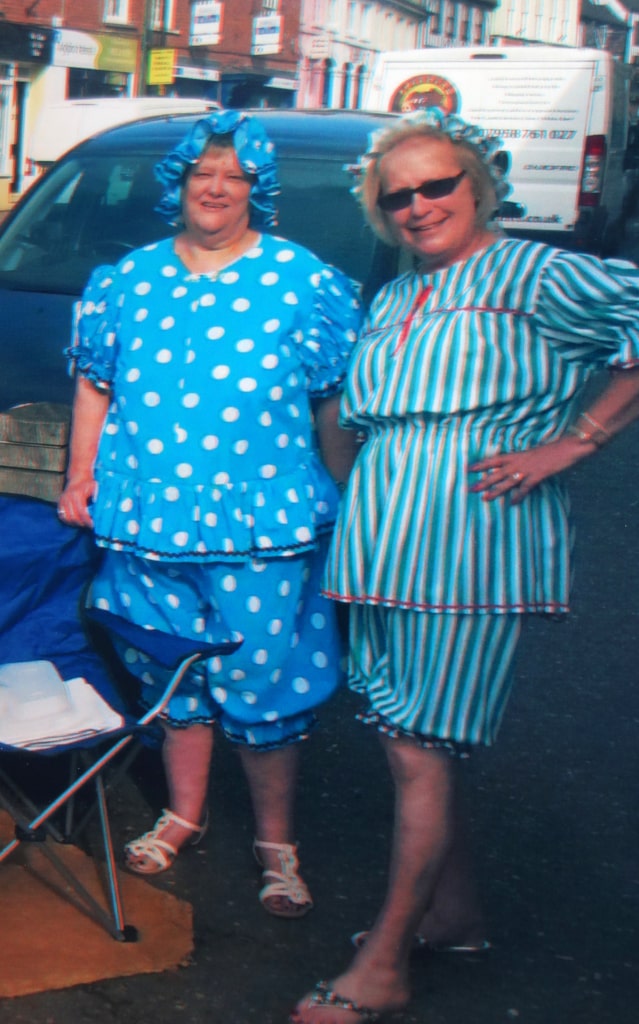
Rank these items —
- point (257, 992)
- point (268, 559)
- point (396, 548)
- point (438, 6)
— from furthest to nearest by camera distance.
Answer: point (438, 6) → point (268, 559) → point (257, 992) → point (396, 548)

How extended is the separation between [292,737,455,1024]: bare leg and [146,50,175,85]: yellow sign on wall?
28.9m

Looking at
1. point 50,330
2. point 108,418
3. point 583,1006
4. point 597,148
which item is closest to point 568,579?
point 583,1006

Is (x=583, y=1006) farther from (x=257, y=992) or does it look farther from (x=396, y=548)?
(x=396, y=548)

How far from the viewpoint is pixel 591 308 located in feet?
8.68

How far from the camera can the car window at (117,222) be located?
18.5ft

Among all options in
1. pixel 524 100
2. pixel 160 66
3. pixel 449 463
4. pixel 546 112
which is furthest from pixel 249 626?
pixel 160 66

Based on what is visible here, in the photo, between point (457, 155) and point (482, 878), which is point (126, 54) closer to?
point (482, 878)

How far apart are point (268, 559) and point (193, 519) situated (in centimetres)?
19

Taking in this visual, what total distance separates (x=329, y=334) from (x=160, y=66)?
1147 inches

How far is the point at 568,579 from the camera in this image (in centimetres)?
285

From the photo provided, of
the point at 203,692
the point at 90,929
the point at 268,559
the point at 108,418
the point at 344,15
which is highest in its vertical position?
the point at 344,15

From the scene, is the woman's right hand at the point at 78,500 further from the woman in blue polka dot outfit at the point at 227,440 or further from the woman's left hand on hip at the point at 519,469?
the woman's left hand on hip at the point at 519,469

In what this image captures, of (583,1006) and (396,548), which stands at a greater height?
(396,548)

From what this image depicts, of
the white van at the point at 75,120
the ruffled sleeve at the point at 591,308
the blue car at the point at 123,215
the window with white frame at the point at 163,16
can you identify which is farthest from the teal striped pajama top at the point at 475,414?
the window with white frame at the point at 163,16
